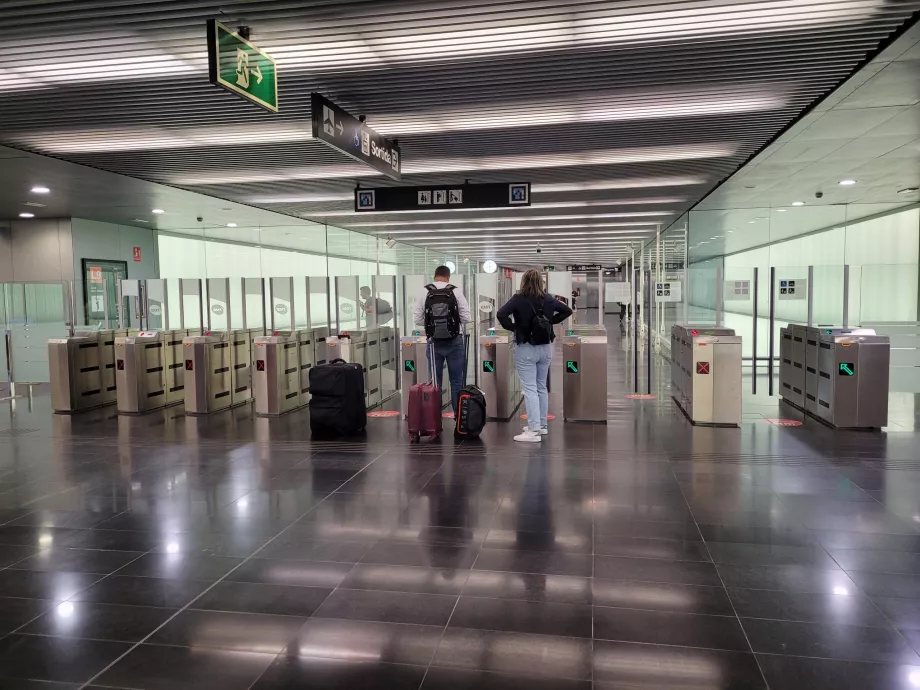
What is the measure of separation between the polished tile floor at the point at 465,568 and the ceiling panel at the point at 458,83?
3168mm

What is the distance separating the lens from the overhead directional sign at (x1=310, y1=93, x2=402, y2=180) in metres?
5.46

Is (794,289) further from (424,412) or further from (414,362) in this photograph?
(424,412)

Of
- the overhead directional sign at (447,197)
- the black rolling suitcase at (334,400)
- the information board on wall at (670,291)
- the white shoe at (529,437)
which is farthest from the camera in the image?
the information board on wall at (670,291)

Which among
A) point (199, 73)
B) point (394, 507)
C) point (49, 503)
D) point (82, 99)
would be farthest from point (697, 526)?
point (82, 99)

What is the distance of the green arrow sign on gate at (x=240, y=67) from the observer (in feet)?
13.5

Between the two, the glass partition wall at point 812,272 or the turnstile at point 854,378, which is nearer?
the turnstile at point 854,378

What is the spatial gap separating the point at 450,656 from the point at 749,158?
7965 millimetres

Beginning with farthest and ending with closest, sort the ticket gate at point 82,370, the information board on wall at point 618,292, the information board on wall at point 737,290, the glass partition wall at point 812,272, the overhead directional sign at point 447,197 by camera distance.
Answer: the information board on wall at point 618,292 → the information board on wall at point 737,290 → the glass partition wall at point 812,272 → the ticket gate at point 82,370 → the overhead directional sign at point 447,197

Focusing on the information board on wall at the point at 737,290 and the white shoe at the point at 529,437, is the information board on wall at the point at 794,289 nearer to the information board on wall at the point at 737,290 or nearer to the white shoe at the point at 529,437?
the information board on wall at the point at 737,290

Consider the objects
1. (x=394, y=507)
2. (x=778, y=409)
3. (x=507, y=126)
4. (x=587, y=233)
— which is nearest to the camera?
(x=394, y=507)

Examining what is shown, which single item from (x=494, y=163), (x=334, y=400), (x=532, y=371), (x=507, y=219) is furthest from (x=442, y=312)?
(x=507, y=219)

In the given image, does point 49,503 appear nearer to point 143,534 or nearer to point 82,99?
point 143,534

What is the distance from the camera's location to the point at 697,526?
424 centimetres

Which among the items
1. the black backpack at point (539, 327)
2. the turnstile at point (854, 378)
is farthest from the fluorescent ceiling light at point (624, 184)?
the black backpack at point (539, 327)
